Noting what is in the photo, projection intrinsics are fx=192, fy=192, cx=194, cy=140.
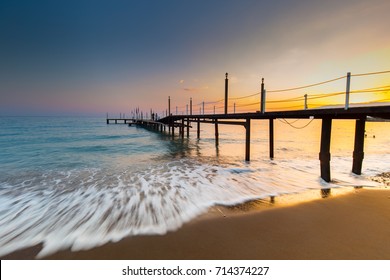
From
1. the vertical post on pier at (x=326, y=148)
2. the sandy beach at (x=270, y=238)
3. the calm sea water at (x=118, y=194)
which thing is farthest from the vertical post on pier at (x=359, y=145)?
the sandy beach at (x=270, y=238)

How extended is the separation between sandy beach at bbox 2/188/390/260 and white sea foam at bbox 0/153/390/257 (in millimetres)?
431

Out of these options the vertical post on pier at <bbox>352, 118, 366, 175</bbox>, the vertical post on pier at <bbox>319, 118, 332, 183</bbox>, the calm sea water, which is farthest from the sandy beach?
the vertical post on pier at <bbox>352, 118, 366, 175</bbox>

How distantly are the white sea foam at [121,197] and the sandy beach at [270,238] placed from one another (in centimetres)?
43

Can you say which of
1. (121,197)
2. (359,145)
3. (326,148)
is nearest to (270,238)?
(121,197)

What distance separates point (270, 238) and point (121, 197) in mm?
4666

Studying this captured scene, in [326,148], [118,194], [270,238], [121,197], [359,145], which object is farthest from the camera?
[359,145]

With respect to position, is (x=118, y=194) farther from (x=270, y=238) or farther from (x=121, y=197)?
(x=270, y=238)

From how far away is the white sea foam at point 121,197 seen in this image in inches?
162

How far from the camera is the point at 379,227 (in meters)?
3.90

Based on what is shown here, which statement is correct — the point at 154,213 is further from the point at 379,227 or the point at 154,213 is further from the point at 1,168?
the point at 1,168

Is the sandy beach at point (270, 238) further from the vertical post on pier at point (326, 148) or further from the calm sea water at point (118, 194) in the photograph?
the vertical post on pier at point (326, 148)

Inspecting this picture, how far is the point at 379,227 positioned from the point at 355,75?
13.9 ft

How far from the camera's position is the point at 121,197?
247 inches

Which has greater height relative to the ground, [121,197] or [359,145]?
[359,145]
